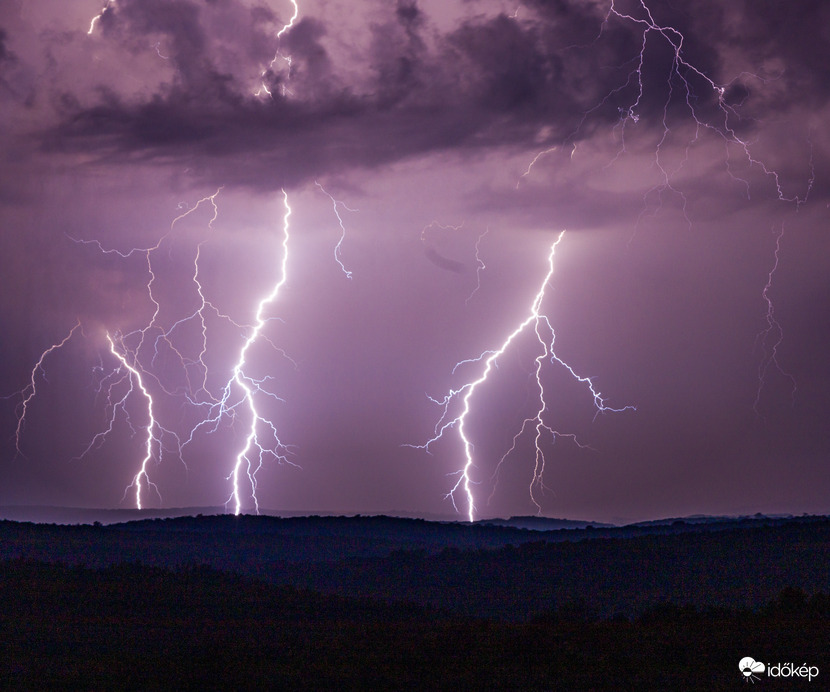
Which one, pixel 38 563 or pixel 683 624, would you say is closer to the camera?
pixel 683 624

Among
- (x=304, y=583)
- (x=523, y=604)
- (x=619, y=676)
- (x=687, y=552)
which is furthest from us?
(x=304, y=583)

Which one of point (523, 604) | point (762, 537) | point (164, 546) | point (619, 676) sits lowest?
point (619, 676)

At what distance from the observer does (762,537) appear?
27.2 meters

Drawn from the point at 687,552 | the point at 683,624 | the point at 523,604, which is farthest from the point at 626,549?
the point at 683,624

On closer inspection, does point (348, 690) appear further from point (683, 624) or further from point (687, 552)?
point (687, 552)

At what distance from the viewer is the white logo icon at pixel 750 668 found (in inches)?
435

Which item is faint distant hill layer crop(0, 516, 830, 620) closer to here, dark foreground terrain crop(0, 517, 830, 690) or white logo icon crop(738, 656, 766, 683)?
dark foreground terrain crop(0, 517, 830, 690)

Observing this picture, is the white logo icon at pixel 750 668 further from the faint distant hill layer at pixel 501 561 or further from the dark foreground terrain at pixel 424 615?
the faint distant hill layer at pixel 501 561

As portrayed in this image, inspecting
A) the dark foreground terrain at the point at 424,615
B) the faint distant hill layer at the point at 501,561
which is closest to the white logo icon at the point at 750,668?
the dark foreground terrain at the point at 424,615

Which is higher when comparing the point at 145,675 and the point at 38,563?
Answer: the point at 38,563

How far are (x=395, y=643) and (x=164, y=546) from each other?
23353 millimetres

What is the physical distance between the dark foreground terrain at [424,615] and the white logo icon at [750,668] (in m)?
0.09

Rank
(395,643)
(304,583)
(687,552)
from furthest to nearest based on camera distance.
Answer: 1. (304,583)
2. (687,552)
3. (395,643)

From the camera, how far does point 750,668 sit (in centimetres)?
1139
